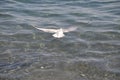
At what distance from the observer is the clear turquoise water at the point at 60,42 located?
898 cm

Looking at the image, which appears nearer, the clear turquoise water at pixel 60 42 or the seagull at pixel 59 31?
the clear turquoise water at pixel 60 42

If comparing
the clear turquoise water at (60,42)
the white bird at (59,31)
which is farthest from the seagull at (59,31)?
the clear turquoise water at (60,42)

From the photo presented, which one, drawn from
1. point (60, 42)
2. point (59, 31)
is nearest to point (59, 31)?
point (59, 31)

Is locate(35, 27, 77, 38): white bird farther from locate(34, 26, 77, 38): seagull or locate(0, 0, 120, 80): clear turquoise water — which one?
locate(0, 0, 120, 80): clear turquoise water

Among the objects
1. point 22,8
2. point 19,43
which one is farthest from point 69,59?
point 22,8

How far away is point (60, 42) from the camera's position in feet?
36.6

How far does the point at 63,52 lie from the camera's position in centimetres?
1035

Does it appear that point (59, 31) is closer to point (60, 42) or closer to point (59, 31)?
point (59, 31)

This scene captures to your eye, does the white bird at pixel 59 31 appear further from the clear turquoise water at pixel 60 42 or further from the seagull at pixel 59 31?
the clear turquoise water at pixel 60 42

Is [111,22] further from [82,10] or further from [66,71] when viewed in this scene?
[66,71]

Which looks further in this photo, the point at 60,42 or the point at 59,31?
the point at 59,31

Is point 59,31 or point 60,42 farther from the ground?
point 59,31

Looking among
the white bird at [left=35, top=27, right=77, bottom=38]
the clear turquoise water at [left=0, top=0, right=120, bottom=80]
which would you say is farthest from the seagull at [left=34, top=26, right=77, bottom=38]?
the clear turquoise water at [left=0, top=0, right=120, bottom=80]

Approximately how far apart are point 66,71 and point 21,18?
18.5ft
